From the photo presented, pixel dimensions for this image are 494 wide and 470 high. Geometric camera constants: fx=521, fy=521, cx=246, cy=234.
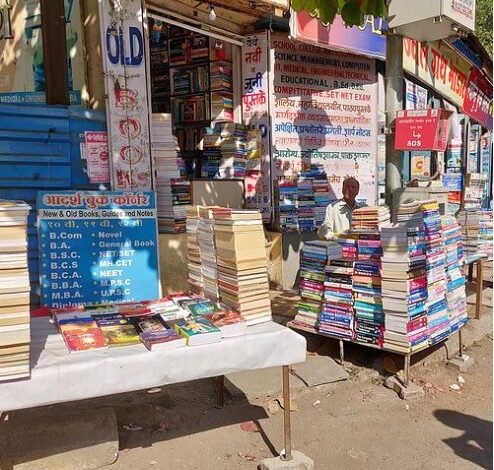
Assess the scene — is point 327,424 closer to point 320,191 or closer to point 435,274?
point 435,274

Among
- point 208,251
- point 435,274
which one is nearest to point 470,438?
point 435,274

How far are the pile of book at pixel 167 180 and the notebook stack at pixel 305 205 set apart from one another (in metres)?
2.09

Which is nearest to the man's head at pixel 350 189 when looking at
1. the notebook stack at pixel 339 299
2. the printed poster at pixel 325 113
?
the notebook stack at pixel 339 299

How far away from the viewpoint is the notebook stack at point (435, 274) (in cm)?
441

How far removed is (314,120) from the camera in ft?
26.7

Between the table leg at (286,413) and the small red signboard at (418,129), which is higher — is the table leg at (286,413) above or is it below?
below

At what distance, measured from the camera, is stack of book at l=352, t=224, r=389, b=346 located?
4.42 metres

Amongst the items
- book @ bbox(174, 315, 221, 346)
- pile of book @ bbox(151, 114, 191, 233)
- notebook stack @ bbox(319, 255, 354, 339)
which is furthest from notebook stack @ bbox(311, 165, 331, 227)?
book @ bbox(174, 315, 221, 346)

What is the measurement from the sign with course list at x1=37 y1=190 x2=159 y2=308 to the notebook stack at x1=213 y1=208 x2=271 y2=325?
3.93 ft

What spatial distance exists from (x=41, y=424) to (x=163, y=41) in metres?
6.06

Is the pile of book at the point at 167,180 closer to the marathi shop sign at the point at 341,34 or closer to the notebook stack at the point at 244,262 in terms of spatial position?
the marathi shop sign at the point at 341,34

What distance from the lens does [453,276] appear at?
16.2ft

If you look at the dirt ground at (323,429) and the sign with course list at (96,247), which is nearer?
the dirt ground at (323,429)

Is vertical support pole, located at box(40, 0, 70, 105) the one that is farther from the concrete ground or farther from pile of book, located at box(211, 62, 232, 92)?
pile of book, located at box(211, 62, 232, 92)
